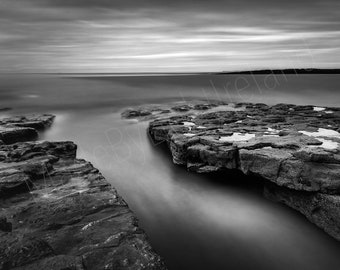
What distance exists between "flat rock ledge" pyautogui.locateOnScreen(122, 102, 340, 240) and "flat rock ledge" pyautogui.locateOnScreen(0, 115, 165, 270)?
4.22 metres

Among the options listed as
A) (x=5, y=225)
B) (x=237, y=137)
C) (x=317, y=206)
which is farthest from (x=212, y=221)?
(x=5, y=225)

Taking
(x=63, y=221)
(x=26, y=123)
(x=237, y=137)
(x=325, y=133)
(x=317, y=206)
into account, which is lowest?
(x=26, y=123)

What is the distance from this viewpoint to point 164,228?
8.30 metres

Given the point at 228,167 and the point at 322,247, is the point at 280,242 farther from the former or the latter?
the point at 228,167

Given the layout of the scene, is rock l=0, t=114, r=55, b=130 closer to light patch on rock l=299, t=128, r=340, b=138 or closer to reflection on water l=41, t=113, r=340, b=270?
reflection on water l=41, t=113, r=340, b=270

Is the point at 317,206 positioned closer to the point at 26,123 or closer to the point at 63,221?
the point at 63,221

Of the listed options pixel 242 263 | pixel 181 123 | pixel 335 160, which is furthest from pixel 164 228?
pixel 181 123

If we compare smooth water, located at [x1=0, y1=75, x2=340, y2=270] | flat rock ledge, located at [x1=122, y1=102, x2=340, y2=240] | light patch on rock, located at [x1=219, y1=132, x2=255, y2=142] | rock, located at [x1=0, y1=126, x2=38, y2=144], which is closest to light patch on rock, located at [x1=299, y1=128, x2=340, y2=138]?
flat rock ledge, located at [x1=122, y1=102, x2=340, y2=240]

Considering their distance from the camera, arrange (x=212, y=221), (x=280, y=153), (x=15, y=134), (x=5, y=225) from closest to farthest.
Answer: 1. (x=5, y=225)
2. (x=212, y=221)
3. (x=280, y=153)
4. (x=15, y=134)

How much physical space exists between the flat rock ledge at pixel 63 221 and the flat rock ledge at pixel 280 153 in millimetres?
4221

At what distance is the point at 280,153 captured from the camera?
29.7 ft

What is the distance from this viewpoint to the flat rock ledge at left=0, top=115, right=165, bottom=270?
5090 millimetres

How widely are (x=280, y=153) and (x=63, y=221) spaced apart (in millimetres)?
6566

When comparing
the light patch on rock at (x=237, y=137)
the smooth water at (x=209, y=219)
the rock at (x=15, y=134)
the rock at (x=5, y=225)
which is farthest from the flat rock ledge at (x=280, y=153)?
the rock at (x=15, y=134)
